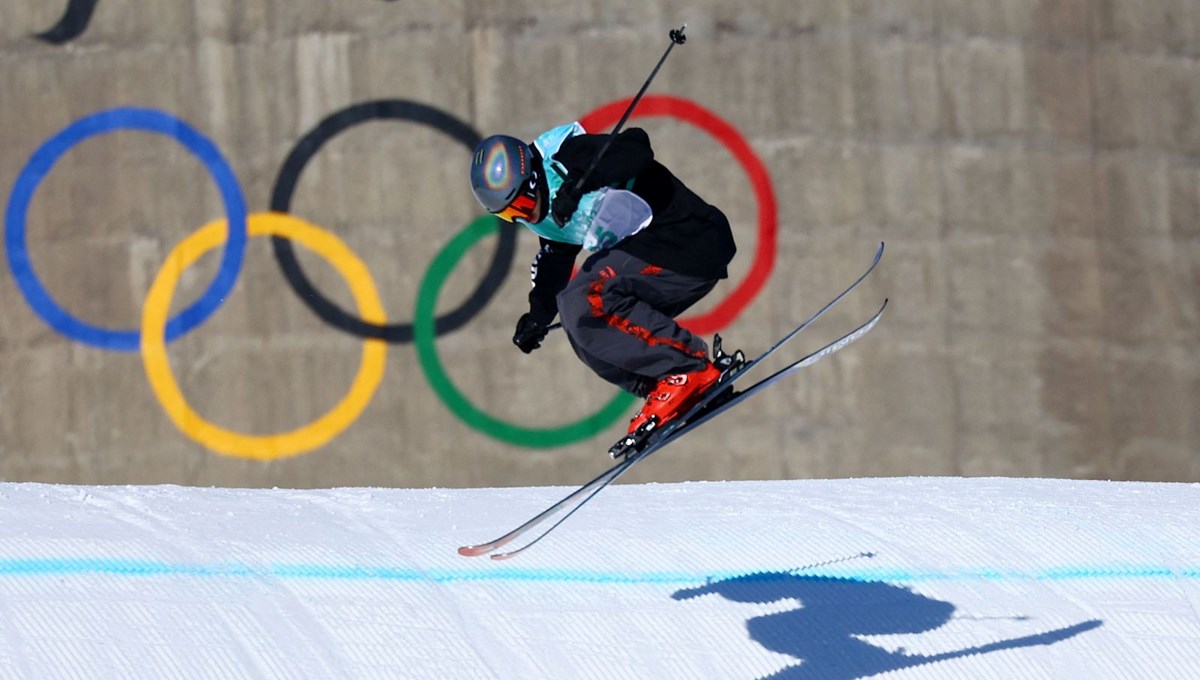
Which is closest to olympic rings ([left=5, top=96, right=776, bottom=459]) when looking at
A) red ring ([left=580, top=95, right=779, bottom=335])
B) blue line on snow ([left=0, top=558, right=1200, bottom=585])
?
red ring ([left=580, top=95, right=779, bottom=335])

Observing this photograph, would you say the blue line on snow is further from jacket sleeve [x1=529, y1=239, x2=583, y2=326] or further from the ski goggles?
the ski goggles

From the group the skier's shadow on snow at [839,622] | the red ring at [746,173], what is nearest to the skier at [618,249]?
the skier's shadow on snow at [839,622]

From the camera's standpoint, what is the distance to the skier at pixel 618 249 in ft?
16.2

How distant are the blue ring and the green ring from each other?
122 cm

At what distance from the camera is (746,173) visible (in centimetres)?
902

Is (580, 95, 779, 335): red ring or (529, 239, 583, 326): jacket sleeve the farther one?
(580, 95, 779, 335): red ring

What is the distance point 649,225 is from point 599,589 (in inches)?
51.9

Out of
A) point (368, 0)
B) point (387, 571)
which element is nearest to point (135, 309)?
point (368, 0)

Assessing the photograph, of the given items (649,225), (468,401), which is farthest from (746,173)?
(649,225)

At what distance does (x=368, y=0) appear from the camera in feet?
30.1

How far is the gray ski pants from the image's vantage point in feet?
16.8

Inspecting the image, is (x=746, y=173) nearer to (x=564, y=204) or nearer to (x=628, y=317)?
(x=628, y=317)

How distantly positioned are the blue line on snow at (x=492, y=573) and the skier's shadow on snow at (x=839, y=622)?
82mm

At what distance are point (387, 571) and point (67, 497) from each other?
163 cm
